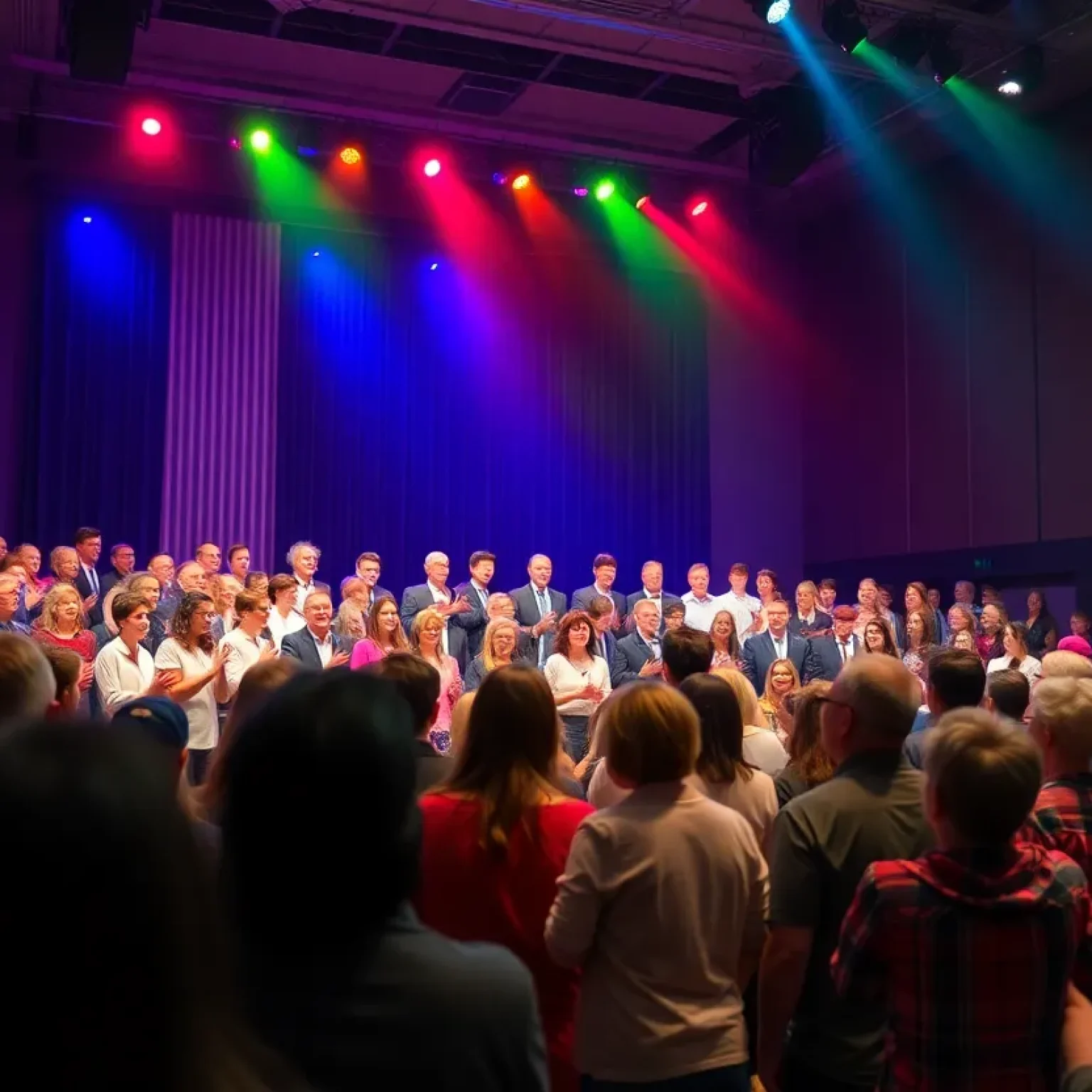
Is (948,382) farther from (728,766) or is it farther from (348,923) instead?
(348,923)

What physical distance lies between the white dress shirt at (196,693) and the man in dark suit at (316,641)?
42.9 inches

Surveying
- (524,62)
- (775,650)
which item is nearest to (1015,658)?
(775,650)

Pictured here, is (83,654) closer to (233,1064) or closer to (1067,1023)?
(1067,1023)

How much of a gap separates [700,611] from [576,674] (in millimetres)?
4144

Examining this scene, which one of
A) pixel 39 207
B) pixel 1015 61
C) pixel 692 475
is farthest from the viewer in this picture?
pixel 692 475

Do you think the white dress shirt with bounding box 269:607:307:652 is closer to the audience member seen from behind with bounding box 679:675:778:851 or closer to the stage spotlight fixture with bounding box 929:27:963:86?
the audience member seen from behind with bounding box 679:675:778:851

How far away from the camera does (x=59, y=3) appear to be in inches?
418

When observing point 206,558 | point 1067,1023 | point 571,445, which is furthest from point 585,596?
point 1067,1023

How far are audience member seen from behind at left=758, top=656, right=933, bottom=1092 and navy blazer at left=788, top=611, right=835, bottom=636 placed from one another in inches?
298

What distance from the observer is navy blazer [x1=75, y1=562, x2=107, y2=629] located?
9602 mm

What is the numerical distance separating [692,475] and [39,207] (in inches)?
292

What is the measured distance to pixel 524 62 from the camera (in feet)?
39.8

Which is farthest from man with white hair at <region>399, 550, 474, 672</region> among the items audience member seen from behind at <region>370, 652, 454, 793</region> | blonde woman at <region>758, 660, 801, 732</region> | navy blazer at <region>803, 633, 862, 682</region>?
audience member seen from behind at <region>370, 652, 454, 793</region>

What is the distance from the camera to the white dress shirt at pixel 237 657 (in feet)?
21.3
